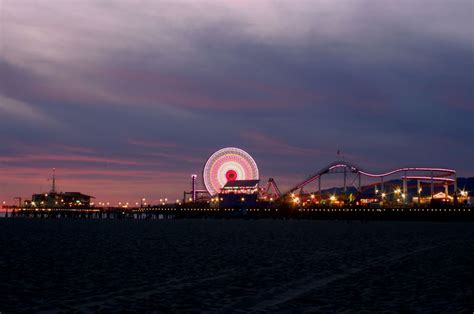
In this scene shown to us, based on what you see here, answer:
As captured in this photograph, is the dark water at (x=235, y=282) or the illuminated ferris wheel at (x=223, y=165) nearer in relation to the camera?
the dark water at (x=235, y=282)

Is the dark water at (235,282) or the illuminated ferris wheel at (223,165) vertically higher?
the illuminated ferris wheel at (223,165)

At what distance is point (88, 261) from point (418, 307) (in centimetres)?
1940

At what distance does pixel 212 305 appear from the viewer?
18766 mm

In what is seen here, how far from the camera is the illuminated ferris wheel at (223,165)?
16675 cm

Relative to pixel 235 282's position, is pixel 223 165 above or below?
above

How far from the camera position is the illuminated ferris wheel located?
547 ft

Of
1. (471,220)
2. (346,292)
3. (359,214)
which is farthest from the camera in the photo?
(359,214)

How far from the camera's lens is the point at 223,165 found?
168m

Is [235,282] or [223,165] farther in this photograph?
[223,165]

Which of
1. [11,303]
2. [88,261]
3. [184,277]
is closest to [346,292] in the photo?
[184,277]

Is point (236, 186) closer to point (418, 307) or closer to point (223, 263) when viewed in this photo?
point (223, 263)

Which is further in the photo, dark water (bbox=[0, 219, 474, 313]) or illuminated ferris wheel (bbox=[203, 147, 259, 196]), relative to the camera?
illuminated ferris wheel (bbox=[203, 147, 259, 196])

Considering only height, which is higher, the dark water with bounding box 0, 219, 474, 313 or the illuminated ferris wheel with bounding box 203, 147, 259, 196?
the illuminated ferris wheel with bounding box 203, 147, 259, 196

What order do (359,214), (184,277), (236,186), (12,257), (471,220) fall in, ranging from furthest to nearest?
(236,186), (359,214), (471,220), (12,257), (184,277)
